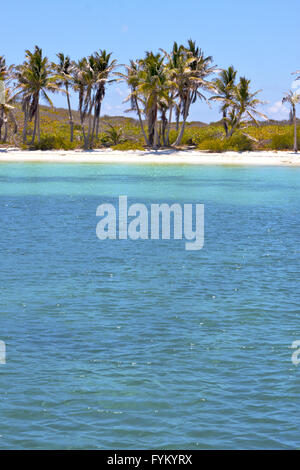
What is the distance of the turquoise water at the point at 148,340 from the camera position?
21.0 feet

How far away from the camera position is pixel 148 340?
8.80 meters

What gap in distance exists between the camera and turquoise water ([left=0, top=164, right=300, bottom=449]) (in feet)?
21.0

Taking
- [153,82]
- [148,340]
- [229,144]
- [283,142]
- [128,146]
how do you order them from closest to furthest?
1. [148,340]
2. [153,82]
3. [229,144]
4. [128,146]
5. [283,142]

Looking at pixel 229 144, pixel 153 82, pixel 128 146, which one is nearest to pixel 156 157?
pixel 128 146

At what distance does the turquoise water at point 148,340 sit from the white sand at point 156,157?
41.1 metres

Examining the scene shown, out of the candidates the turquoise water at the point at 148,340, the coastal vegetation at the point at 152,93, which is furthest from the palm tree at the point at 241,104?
the turquoise water at the point at 148,340

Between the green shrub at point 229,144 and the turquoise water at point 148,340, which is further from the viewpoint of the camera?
the green shrub at point 229,144

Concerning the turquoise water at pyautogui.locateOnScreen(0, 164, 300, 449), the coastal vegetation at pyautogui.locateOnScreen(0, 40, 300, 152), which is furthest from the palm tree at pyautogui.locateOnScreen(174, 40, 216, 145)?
the turquoise water at pyautogui.locateOnScreen(0, 164, 300, 449)

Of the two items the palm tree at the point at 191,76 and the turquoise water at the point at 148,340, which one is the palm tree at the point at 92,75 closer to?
the palm tree at the point at 191,76

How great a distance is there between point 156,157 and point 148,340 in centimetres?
5396

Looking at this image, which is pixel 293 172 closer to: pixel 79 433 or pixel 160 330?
pixel 160 330

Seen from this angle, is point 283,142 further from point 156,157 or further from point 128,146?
point 128,146
